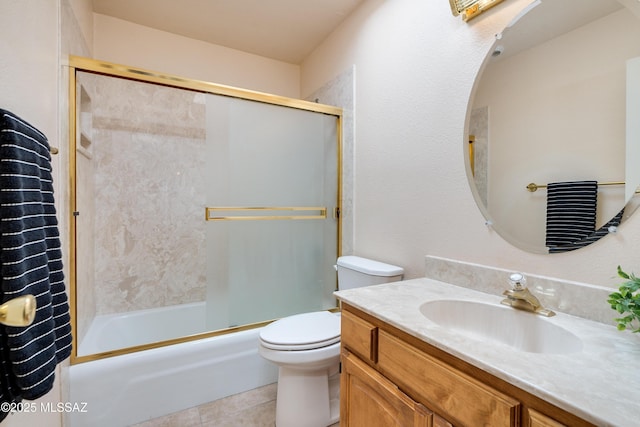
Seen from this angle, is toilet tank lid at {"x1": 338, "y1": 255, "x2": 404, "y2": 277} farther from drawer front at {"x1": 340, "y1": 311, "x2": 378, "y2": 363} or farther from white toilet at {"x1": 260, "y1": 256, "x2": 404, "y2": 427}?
drawer front at {"x1": 340, "y1": 311, "x2": 378, "y2": 363}

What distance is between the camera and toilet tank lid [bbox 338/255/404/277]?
153 centimetres

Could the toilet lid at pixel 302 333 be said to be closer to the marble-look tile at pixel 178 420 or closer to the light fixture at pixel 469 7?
the marble-look tile at pixel 178 420

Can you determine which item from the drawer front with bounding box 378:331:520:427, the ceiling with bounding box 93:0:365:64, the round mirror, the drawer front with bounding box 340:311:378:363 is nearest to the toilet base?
the drawer front with bounding box 340:311:378:363

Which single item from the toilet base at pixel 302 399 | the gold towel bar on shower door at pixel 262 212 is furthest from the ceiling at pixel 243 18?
the toilet base at pixel 302 399

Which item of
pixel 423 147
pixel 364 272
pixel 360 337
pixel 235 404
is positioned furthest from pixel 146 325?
pixel 423 147

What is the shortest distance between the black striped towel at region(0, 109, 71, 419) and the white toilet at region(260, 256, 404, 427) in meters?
0.87

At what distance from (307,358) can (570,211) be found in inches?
48.1

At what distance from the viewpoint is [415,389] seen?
2.65 ft

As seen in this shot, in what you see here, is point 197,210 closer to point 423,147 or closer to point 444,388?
point 423,147

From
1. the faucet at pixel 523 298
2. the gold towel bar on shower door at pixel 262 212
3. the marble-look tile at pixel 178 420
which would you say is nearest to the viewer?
the faucet at pixel 523 298

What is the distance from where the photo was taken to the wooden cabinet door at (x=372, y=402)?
2.67ft

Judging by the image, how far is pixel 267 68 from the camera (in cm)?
275

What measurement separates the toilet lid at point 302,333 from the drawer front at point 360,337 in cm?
33

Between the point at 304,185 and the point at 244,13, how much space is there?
131cm
